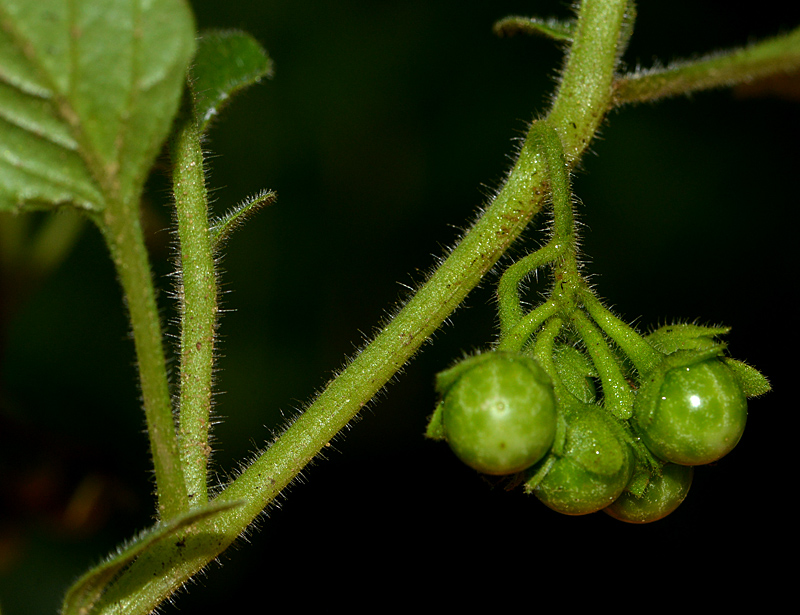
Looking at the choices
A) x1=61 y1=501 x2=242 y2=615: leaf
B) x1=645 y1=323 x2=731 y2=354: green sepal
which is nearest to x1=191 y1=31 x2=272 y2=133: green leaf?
x1=61 y1=501 x2=242 y2=615: leaf

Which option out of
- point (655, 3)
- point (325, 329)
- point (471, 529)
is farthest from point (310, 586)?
point (655, 3)

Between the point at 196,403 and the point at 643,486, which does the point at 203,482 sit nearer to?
the point at 196,403

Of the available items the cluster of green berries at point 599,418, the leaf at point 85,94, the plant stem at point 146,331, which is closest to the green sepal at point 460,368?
the cluster of green berries at point 599,418

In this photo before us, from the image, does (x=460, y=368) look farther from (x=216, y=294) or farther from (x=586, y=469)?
(x=216, y=294)

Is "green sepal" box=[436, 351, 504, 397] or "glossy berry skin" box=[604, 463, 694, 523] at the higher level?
"green sepal" box=[436, 351, 504, 397]

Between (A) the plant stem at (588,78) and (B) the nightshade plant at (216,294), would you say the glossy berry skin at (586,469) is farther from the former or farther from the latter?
(A) the plant stem at (588,78)

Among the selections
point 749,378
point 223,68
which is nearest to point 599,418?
point 749,378

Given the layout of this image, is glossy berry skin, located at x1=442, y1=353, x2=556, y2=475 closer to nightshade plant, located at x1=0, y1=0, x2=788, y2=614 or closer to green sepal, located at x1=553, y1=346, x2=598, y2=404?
nightshade plant, located at x1=0, y1=0, x2=788, y2=614
